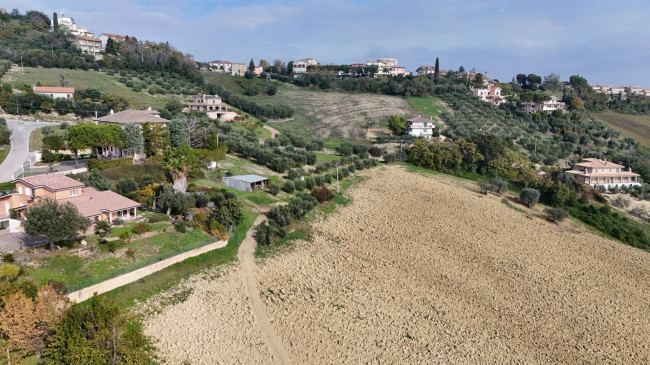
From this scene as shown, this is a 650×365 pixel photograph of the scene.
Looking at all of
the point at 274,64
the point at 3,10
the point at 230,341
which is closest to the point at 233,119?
the point at 230,341

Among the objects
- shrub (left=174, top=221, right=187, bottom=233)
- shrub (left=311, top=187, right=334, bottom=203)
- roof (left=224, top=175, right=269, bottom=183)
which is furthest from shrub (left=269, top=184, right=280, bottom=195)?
shrub (left=174, top=221, right=187, bottom=233)

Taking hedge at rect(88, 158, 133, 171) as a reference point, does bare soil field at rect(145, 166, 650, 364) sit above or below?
below

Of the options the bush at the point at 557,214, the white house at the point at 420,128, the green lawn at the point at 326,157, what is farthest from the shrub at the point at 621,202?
the green lawn at the point at 326,157

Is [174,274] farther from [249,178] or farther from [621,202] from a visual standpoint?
[621,202]

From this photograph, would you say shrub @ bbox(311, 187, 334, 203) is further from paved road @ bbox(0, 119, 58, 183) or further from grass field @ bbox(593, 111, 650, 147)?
grass field @ bbox(593, 111, 650, 147)

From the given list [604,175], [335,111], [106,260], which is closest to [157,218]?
[106,260]

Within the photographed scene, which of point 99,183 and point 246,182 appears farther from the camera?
point 246,182

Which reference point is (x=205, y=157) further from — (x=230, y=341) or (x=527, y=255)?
(x=527, y=255)
